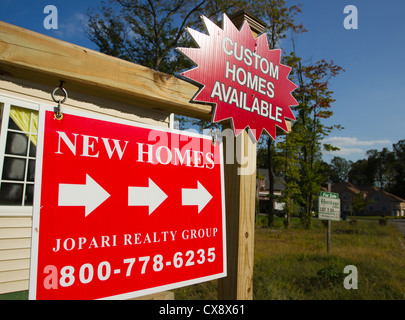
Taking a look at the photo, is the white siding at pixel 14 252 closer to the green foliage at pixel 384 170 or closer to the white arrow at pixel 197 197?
the white arrow at pixel 197 197

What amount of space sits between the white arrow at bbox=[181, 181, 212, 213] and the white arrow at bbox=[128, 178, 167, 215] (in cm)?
11

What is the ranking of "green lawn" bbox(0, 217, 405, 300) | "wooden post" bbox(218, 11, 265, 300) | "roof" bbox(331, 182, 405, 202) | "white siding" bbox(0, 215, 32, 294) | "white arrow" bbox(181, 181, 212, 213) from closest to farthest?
"white arrow" bbox(181, 181, 212, 213), "wooden post" bbox(218, 11, 265, 300), "white siding" bbox(0, 215, 32, 294), "green lawn" bbox(0, 217, 405, 300), "roof" bbox(331, 182, 405, 202)

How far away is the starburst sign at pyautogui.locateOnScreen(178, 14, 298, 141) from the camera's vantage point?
4.78ft

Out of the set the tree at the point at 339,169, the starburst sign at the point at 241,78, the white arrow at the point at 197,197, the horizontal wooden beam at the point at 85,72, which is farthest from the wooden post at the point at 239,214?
the tree at the point at 339,169

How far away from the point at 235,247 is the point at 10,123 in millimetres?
3730

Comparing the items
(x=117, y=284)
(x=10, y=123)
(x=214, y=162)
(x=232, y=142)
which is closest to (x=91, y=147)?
(x=117, y=284)

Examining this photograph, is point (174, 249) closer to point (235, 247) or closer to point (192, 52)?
point (235, 247)

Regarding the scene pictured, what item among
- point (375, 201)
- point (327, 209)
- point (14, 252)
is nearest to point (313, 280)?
point (327, 209)

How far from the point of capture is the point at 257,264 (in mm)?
6781

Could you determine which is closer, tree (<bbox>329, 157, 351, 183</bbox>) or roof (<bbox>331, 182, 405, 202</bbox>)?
roof (<bbox>331, 182, 405, 202</bbox>)

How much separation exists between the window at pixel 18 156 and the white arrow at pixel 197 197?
11.6 feet

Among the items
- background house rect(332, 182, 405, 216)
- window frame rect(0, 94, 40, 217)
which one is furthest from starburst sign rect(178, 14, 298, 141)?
background house rect(332, 182, 405, 216)
